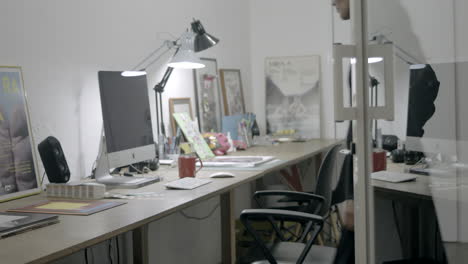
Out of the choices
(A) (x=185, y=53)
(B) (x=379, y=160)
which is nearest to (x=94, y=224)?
(B) (x=379, y=160)

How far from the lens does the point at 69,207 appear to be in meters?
1.81

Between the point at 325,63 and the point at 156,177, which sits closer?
the point at 156,177

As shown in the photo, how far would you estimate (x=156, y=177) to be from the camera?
2.40 m

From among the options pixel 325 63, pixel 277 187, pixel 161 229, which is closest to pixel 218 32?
pixel 325 63

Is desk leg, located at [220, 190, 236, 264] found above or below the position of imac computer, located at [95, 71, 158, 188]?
below

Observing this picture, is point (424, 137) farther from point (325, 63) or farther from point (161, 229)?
point (325, 63)

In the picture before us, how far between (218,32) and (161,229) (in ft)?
6.12

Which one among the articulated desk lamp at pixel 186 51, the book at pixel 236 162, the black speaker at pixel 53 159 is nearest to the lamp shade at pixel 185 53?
the articulated desk lamp at pixel 186 51

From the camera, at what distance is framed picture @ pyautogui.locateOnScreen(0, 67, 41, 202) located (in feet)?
6.31

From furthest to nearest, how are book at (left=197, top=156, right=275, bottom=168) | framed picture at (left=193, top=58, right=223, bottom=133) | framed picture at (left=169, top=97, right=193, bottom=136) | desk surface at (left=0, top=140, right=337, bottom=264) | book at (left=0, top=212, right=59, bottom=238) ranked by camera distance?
1. framed picture at (left=193, top=58, right=223, bottom=133)
2. framed picture at (left=169, top=97, right=193, bottom=136)
3. book at (left=197, top=156, right=275, bottom=168)
4. book at (left=0, top=212, right=59, bottom=238)
5. desk surface at (left=0, top=140, right=337, bottom=264)

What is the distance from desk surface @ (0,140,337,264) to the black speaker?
0.37ft

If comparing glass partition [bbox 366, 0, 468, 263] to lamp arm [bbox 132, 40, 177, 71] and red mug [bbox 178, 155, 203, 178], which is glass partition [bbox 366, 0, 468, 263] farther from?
lamp arm [bbox 132, 40, 177, 71]

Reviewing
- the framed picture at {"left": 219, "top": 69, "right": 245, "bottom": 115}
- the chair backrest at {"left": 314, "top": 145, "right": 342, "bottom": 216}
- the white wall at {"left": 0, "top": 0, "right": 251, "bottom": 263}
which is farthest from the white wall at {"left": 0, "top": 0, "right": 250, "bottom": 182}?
the chair backrest at {"left": 314, "top": 145, "right": 342, "bottom": 216}

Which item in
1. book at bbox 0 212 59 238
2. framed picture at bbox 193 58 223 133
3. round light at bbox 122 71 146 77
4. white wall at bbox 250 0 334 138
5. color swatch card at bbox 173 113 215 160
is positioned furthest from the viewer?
white wall at bbox 250 0 334 138
